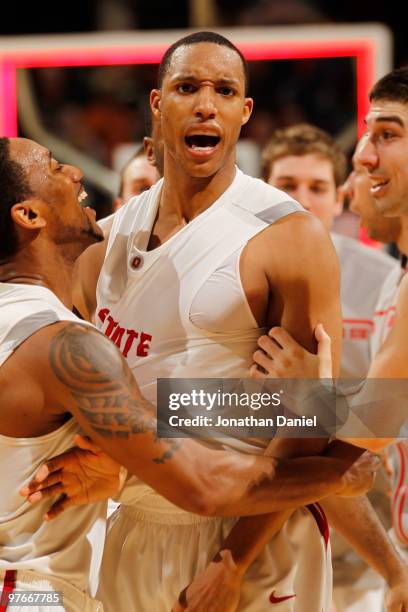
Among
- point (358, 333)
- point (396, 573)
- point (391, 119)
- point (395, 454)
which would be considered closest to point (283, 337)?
point (396, 573)

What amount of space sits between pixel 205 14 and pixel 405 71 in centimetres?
206

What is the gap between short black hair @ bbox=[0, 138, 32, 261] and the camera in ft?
6.32

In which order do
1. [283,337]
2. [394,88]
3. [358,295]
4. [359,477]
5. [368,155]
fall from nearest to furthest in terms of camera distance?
[283,337], [359,477], [394,88], [368,155], [358,295]

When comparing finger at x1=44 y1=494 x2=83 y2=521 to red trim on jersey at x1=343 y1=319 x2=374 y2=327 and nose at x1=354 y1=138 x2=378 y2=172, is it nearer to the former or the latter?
nose at x1=354 y1=138 x2=378 y2=172

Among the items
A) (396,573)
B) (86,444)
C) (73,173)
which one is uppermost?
(73,173)

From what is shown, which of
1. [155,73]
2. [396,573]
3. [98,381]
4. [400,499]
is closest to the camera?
[98,381]

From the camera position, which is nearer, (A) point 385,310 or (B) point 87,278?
(B) point 87,278

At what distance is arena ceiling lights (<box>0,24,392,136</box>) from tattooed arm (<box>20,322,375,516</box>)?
2826mm

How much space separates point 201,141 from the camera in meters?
2.08

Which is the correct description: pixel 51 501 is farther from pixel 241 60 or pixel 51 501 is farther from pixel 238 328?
pixel 241 60

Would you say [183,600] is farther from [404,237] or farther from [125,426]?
[404,237]

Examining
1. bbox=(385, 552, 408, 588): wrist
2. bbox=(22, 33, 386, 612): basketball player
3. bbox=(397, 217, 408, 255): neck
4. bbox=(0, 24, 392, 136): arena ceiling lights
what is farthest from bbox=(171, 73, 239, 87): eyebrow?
bbox=(0, 24, 392, 136): arena ceiling lights

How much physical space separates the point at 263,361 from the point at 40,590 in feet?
1.97

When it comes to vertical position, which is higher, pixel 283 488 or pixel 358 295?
pixel 283 488
